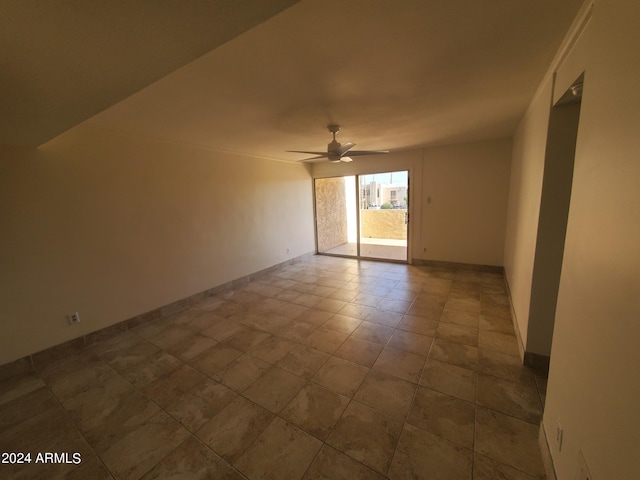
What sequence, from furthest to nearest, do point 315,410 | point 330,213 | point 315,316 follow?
point 330,213
point 315,316
point 315,410

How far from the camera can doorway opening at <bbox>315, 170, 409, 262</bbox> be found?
648cm

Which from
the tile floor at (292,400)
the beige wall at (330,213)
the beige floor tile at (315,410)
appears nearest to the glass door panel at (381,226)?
the beige wall at (330,213)

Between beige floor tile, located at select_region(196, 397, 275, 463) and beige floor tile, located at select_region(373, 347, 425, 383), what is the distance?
1.05m

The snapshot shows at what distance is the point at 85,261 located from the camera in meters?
2.71

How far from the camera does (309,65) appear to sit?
164 centimetres

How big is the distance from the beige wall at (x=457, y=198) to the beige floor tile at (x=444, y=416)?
11.7ft

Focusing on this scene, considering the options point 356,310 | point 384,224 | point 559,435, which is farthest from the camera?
→ point 384,224

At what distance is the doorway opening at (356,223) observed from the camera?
6484 millimetres

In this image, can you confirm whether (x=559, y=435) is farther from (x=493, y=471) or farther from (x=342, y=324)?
(x=342, y=324)

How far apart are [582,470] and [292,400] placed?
5.25ft

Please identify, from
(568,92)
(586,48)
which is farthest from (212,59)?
(568,92)

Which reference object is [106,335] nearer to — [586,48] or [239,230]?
[239,230]

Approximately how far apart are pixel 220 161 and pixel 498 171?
4.75m

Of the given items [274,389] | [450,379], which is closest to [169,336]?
[274,389]
